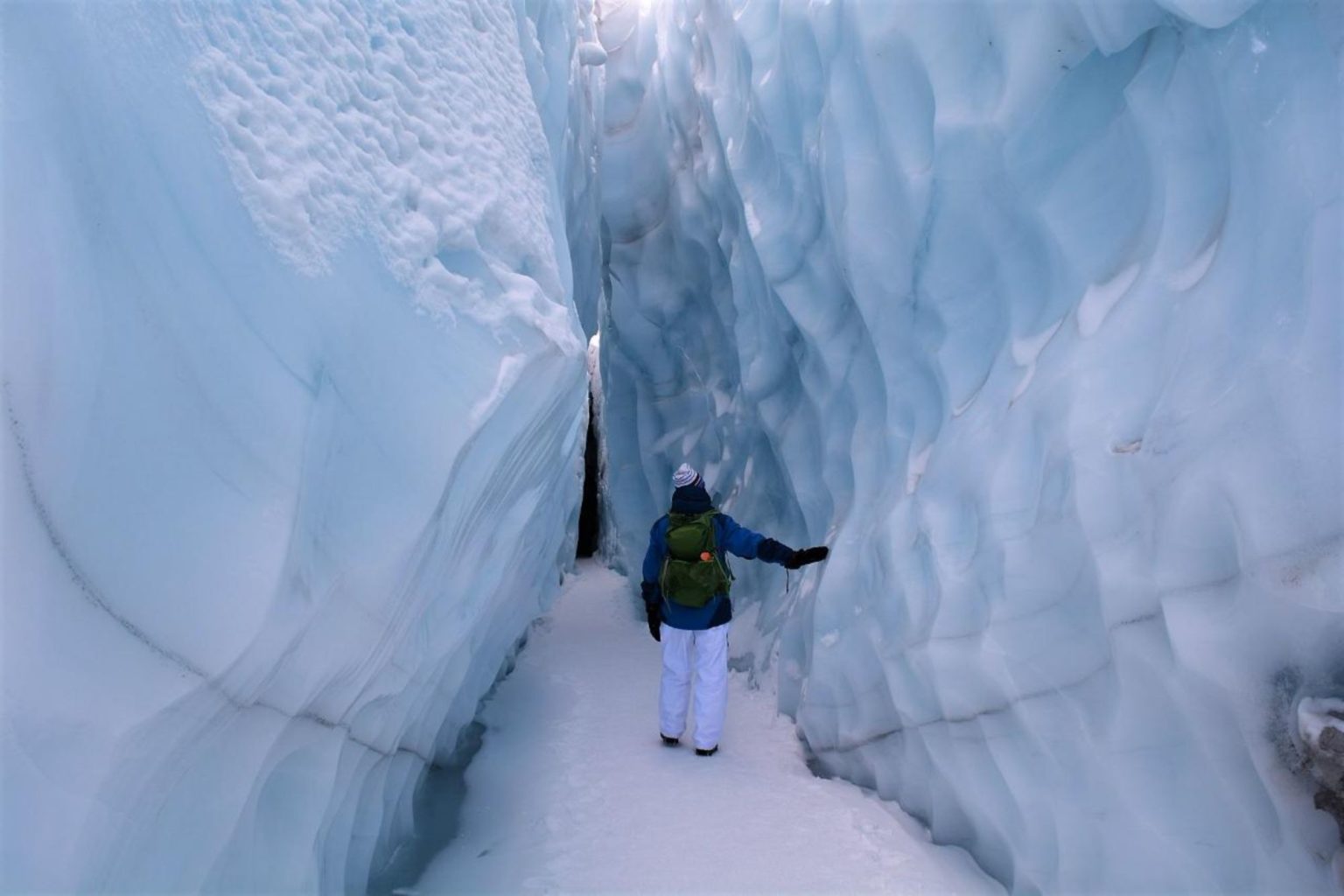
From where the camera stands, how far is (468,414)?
79.0 inches

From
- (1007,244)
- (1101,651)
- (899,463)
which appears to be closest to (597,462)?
(899,463)

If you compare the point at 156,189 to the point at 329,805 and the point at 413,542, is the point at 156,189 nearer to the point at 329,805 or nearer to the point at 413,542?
the point at 413,542

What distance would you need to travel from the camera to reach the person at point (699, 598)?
314 centimetres

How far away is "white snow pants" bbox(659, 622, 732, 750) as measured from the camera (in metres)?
3.16

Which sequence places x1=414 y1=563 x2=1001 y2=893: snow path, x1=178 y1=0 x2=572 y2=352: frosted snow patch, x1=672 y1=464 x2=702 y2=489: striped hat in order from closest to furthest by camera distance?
1. x1=178 y1=0 x2=572 y2=352: frosted snow patch
2. x1=414 y1=563 x2=1001 y2=893: snow path
3. x1=672 y1=464 x2=702 y2=489: striped hat

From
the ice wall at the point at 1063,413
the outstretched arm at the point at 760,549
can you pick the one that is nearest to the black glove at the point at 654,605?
the outstretched arm at the point at 760,549

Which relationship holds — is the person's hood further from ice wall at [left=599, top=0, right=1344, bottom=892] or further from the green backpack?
ice wall at [left=599, top=0, right=1344, bottom=892]

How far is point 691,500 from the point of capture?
3.17 m

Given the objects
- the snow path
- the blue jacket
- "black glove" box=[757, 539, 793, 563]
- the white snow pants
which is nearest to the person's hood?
the blue jacket

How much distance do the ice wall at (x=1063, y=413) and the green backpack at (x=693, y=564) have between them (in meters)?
0.38

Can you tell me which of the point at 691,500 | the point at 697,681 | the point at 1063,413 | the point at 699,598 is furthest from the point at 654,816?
the point at 1063,413

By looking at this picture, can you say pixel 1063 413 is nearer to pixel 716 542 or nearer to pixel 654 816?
pixel 716 542

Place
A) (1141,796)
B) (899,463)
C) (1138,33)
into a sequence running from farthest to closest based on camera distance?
(899,463) < (1138,33) < (1141,796)

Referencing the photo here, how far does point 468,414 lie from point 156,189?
765 mm
